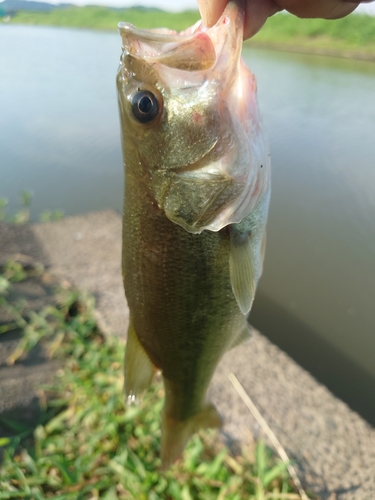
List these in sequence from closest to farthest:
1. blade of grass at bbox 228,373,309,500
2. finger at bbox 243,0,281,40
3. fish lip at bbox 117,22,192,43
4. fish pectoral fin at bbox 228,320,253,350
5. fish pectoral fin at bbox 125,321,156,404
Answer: fish lip at bbox 117,22,192,43
finger at bbox 243,0,281,40
fish pectoral fin at bbox 125,321,156,404
fish pectoral fin at bbox 228,320,253,350
blade of grass at bbox 228,373,309,500

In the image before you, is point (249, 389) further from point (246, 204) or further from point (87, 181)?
point (87, 181)

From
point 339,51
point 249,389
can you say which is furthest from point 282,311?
point 339,51

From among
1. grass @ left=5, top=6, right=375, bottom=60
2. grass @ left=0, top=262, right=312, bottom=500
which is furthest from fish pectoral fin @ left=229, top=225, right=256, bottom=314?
grass @ left=5, top=6, right=375, bottom=60

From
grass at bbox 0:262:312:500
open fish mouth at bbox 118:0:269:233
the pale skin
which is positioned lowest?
grass at bbox 0:262:312:500

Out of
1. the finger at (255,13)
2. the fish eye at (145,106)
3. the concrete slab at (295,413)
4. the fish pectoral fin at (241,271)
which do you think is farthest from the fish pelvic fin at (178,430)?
the finger at (255,13)

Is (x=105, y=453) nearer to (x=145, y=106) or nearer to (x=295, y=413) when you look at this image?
(x=295, y=413)

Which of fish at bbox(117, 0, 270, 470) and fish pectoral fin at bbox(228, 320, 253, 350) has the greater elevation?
fish at bbox(117, 0, 270, 470)

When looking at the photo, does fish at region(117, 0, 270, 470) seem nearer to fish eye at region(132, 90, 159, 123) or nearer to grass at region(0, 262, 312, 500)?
fish eye at region(132, 90, 159, 123)
